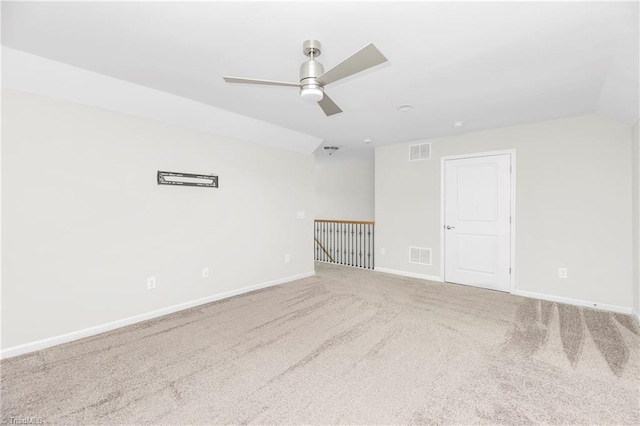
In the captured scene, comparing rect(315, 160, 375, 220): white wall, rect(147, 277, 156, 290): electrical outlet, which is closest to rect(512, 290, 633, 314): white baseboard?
rect(315, 160, 375, 220): white wall

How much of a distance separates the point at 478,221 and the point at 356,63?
3.59m

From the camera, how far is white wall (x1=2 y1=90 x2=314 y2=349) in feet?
7.86

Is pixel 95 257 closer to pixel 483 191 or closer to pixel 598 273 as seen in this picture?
pixel 483 191

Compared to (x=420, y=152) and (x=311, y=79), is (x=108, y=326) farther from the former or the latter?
(x=420, y=152)

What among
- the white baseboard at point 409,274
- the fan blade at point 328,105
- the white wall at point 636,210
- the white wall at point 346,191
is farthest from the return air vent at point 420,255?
the fan blade at point 328,105

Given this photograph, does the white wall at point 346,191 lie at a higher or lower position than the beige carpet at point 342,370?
higher

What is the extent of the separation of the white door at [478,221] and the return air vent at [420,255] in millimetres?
286

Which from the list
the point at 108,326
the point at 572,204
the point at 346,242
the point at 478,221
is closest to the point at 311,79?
the point at 108,326

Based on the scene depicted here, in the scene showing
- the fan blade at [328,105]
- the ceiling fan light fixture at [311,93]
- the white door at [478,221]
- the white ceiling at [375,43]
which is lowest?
the white door at [478,221]

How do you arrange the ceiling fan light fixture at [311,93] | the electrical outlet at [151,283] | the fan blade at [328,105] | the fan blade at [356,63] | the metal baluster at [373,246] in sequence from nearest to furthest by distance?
the fan blade at [356,63] < the ceiling fan light fixture at [311,93] < the fan blade at [328,105] < the electrical outlet at [151,283] < the metal baluster at [373,246]

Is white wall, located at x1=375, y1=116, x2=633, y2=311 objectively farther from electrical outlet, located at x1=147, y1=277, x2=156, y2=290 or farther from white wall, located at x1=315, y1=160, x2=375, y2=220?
electrical outlet, located at x1=147, y1=277, x2=156, y2=290

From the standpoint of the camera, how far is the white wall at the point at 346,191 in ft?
22.7

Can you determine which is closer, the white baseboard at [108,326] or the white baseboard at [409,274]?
the white baseboard at [108,326]

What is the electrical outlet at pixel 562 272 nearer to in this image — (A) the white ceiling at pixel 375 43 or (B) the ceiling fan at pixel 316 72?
(A) the white ceiling at pixel 375 43
